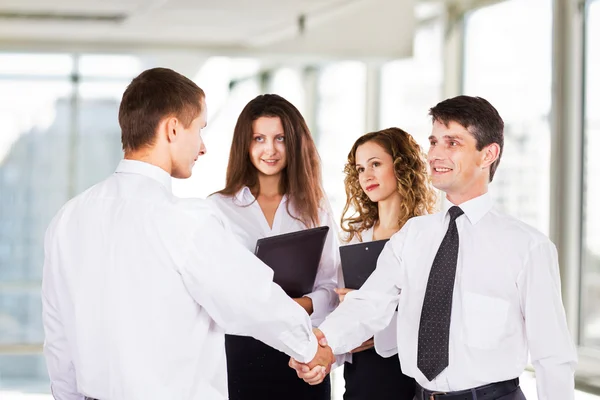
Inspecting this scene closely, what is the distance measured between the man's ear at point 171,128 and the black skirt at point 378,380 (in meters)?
1.08

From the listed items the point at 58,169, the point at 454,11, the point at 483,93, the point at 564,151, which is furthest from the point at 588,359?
the point at 58,169

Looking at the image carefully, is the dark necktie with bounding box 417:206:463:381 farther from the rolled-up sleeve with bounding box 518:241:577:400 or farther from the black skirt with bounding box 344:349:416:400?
the black skirt with bounding box 344:349:416:400

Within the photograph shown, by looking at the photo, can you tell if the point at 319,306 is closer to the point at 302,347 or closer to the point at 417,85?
the point at 302,347

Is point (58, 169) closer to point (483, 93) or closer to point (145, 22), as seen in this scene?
point (145, 22)

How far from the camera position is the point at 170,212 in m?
2.01

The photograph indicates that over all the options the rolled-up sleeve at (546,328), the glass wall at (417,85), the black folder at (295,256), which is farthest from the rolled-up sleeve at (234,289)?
the glass wall at (417,85)

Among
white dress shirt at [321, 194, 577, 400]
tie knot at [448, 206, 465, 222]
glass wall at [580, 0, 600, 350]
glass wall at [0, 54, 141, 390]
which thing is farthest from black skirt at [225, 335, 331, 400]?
glass wall at [0, 54, 141, 390]

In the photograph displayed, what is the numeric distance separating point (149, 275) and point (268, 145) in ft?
3.65

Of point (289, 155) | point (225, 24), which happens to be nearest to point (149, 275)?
point (289, 155)

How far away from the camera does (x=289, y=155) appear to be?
9.89ft

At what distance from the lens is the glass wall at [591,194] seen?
15.9ft

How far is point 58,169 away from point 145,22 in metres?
4.02

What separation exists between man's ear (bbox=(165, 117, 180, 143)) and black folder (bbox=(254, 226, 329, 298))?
2.07 ft

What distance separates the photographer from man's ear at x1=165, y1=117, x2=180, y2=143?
2098mm
